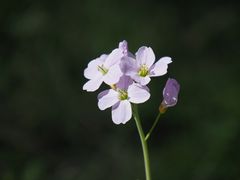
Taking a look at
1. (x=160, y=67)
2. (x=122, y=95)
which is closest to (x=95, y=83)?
(x=122, y=95)

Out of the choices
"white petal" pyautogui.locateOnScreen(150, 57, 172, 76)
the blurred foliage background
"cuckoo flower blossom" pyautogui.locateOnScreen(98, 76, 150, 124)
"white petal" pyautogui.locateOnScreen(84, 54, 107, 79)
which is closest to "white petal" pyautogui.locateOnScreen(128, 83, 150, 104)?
"cuckoo flower blossom" pyautogui.locateOnScreen(98, 76, 150, 124)

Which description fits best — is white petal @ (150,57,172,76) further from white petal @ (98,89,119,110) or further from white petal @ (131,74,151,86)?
white petal @ (98,89,119,110)

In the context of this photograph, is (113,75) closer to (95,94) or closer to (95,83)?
(95,83)

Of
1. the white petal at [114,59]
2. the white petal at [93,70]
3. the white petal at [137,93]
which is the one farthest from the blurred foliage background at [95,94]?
the white petal at [137,93]
